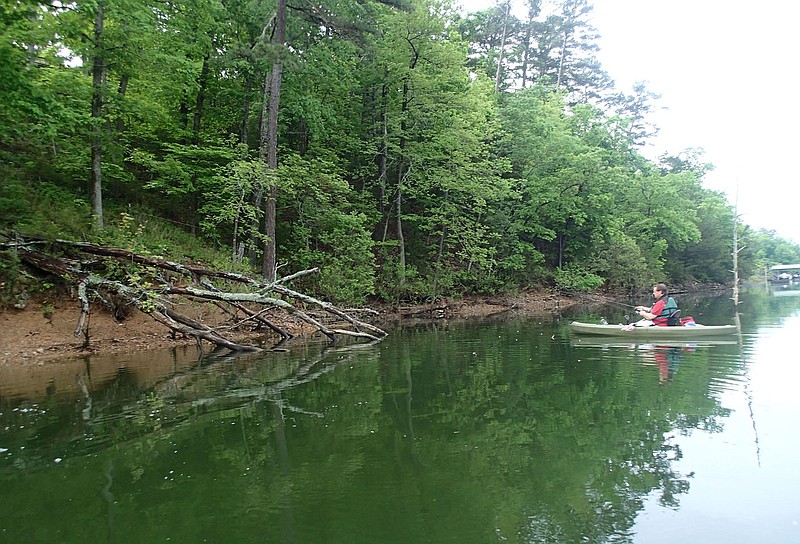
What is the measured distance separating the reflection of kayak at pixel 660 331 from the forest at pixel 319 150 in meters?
8.72

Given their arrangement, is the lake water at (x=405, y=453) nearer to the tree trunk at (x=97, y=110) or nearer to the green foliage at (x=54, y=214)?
the green foliage at (x=54, y=214)

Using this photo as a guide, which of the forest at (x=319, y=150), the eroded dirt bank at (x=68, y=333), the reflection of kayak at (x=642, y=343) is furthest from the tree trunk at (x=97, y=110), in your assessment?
the reflection of kayak at (x=642, y=343)

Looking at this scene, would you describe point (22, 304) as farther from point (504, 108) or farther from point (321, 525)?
point (504, 108)

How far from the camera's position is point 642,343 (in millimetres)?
13531

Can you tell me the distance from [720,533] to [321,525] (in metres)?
2.96

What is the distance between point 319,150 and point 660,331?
1490 centimetres

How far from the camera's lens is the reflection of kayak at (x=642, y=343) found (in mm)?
12867

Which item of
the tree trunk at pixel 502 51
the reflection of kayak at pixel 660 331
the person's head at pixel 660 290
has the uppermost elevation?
the tree trunk at pixel 502 51

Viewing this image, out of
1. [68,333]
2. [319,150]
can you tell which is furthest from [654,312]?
[68,333]

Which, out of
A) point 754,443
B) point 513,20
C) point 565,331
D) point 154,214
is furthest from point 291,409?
point 513,20

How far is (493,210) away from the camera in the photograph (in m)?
27.6

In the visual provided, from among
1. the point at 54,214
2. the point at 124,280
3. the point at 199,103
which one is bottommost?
the point at 124,280

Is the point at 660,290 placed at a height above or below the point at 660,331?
above

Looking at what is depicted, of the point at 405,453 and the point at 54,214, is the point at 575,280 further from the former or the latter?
the point at 405,453
